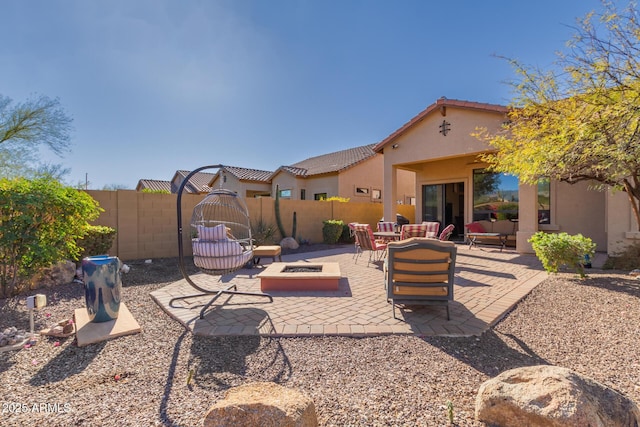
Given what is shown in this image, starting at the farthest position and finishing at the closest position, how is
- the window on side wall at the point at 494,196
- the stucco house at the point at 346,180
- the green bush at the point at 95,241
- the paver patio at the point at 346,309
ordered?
the stucco house at the point at 346,180, the window on side wall at the point at 494,196, the green bush at the point at 95,241, the paver patio at the point at 346,309

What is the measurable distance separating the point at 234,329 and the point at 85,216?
A: 3.56 m

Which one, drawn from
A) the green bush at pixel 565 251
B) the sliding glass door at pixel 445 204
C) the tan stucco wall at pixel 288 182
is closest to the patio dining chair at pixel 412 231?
the green bush at pixel 565 251

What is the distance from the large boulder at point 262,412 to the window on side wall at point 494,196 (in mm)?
11779

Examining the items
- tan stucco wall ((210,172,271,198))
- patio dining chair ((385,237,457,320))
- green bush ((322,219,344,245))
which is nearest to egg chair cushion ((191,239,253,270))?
patio dining chair ((385,237,457,320))

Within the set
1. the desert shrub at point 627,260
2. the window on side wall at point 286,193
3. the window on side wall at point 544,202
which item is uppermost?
the window on side wall at point 286,193

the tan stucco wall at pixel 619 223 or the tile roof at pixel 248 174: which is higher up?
the tile roof at pixel 248 174

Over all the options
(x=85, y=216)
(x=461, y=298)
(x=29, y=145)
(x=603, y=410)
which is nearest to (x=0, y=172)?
(x=29, y=145)

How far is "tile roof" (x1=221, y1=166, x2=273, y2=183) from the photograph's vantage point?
20.2 metres

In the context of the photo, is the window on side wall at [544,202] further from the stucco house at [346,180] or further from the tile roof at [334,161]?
the stucco house at [346,180]

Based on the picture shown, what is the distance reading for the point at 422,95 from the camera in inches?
463

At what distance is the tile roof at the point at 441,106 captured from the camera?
27.8 feet

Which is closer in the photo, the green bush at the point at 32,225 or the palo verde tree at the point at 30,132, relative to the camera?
the green bush at the point at 32,225

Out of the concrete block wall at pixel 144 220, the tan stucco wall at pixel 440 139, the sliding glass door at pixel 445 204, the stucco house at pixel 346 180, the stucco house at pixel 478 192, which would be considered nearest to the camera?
the concrete block wall at pixel 144 220

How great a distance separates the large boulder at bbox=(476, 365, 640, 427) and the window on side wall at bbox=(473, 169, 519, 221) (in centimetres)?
1076
